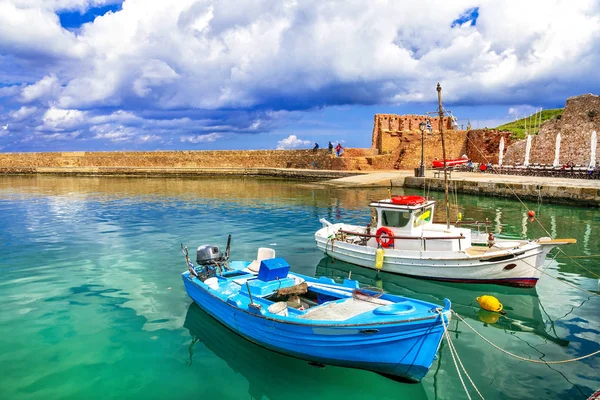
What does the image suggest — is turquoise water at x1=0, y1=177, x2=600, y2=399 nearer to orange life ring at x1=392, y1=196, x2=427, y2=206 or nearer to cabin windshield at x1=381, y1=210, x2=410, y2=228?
cabin windshield at x1=381, y1=210, x2=410, y2=228

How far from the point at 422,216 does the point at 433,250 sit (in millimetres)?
1181

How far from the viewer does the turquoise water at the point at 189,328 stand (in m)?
6.34

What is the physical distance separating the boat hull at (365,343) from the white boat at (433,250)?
481 cm

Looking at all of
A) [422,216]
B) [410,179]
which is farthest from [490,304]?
[410,179]

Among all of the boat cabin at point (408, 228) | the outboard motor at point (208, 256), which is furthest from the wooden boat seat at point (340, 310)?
the boat cabin at point (408, 228)

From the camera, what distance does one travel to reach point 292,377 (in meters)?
6.61

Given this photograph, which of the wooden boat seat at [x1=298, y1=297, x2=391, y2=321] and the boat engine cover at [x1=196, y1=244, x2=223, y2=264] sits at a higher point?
the boat engine cover at [x1=196, y1=244, x2=223, y2=264]

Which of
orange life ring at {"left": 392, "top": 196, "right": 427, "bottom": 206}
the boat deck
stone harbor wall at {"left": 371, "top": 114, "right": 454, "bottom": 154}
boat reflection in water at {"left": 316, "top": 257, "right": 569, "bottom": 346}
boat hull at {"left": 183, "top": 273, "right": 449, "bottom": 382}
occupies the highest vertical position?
stone harbor wall at {"left": 371, "top": 114, "right": 454, "bottom": 154}

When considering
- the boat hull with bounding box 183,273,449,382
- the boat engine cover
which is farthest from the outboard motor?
the boat hull with bounding box 183,273,449,382

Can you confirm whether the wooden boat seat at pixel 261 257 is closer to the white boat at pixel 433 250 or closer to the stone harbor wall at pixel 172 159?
the white boat at pixel 433 250

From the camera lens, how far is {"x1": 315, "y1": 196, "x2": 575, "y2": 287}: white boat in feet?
33.2

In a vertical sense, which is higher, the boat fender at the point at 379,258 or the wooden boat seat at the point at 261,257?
the wooden boat seat at the point at 261,257

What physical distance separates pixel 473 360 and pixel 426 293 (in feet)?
11.2

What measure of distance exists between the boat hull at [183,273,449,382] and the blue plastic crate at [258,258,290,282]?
1221mm
